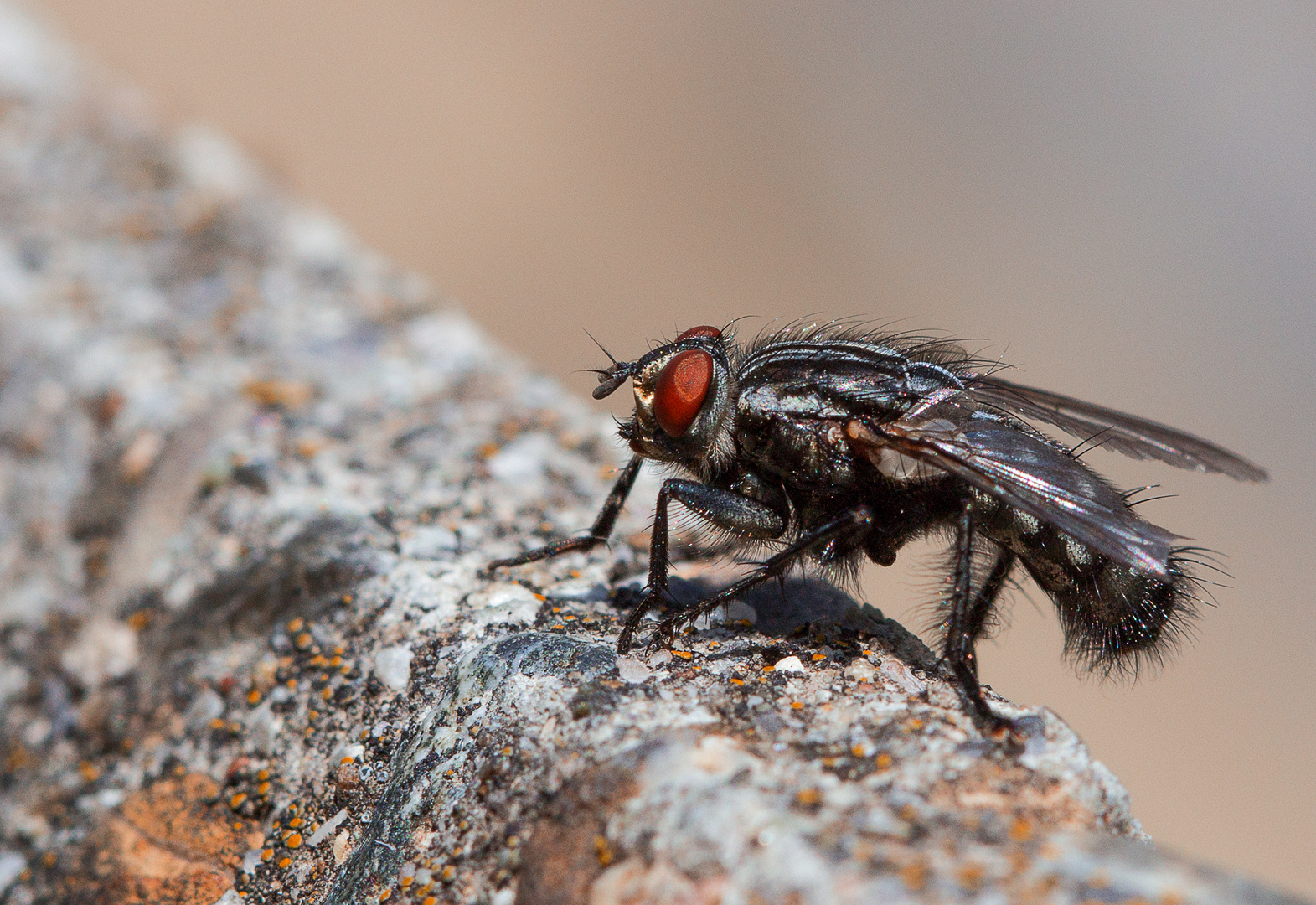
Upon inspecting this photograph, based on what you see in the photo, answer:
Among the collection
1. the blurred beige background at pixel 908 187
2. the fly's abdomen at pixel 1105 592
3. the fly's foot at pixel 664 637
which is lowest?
the fly's foot at pixel 664 637

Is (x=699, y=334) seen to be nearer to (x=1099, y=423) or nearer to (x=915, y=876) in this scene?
(x=1099, y=423)

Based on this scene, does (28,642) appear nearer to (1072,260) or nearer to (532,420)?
(532,420)

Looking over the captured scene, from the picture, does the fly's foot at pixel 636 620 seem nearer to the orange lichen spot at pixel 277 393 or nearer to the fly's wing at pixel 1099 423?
the fly's wing at pixel 1099 423

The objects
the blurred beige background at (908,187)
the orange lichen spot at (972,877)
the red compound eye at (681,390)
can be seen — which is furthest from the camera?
the blurred beige background at (908,187)

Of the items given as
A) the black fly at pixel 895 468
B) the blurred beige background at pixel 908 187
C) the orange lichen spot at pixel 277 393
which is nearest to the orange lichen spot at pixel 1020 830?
the black fly at pixel 895 468

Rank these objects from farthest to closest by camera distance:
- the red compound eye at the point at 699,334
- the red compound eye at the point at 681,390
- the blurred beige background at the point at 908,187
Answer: the blurred beige background at the point at 908,187 → the red compound eye at the point at 699,334 → the red compound eye at the point at 681,390

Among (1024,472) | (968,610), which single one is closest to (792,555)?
(968,610)

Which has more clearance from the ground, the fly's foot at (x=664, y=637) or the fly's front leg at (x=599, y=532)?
the fly's front leg at (x=599, y=532)
